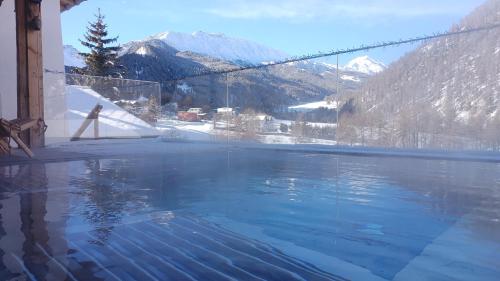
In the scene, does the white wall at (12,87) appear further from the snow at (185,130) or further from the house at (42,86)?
the snow at (185,130)

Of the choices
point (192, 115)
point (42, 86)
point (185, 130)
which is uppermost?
point (42, 86)

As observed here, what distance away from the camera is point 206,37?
7875 cm

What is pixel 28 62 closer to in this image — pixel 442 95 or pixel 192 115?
pixel 192 115

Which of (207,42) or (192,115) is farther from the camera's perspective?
(207,42)

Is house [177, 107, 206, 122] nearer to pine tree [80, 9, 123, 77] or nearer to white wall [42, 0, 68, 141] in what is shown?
white wall [42, 0, 68, 141]

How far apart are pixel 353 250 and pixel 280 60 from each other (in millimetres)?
8097

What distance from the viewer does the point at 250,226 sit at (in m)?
2.91

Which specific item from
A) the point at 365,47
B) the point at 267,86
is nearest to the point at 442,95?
the point at 365,47

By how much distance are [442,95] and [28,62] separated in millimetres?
7724

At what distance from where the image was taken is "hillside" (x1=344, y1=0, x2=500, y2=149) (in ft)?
24.5

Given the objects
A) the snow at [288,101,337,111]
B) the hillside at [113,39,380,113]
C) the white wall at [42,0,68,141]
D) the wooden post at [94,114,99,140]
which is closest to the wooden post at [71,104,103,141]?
the wooden post at [94,114,99,140]

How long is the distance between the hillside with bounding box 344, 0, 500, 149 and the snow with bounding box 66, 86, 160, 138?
5.54 m

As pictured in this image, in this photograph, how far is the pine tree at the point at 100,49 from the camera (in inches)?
1212

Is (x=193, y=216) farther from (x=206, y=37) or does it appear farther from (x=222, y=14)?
(x=206, y=37)
